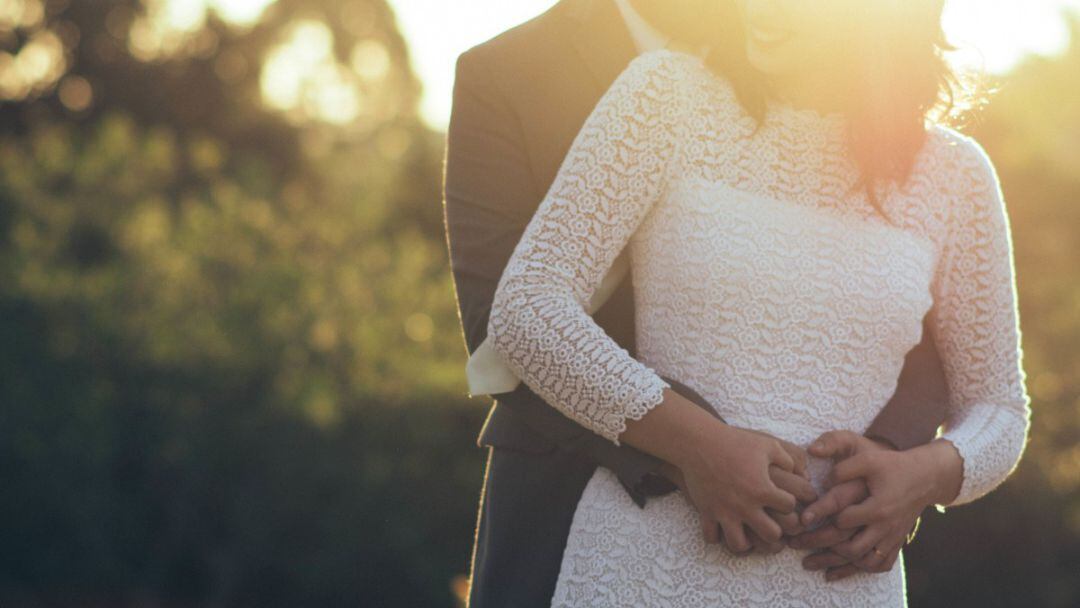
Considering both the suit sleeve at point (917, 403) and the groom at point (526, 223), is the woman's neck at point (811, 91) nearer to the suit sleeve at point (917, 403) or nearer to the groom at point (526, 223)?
the groom at point (526, 223)

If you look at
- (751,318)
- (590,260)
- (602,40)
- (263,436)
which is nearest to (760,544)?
(751,318)

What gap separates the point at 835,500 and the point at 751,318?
1.00ft

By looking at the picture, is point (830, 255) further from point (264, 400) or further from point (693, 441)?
point (264, 400)

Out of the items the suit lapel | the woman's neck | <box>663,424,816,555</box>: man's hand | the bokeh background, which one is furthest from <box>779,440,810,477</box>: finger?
the bokeh background

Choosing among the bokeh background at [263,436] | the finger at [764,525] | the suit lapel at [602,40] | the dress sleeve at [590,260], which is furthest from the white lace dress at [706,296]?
the bokeh background at [263,436]

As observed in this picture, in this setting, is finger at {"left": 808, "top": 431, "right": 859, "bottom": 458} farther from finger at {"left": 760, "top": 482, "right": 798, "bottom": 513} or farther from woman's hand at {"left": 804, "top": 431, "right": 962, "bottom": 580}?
finger at {"left": 760, "top": 482, "right": 798, "bottom": 513}

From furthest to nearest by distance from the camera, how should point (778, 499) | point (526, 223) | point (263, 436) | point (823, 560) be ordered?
1. point (263, 436)
2. point (526, 223)
3. point (823, 560)
4. point (778, 499)

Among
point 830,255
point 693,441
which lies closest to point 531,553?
point 693,441

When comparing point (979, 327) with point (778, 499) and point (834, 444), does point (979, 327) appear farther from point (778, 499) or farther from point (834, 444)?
point (778, 499)

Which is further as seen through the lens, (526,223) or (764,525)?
(526,223)

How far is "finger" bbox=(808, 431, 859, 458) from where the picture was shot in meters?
1.97

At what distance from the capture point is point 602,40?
2.33 meters

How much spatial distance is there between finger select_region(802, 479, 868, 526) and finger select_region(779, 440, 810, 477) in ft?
0.16

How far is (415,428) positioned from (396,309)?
37.9 inches
